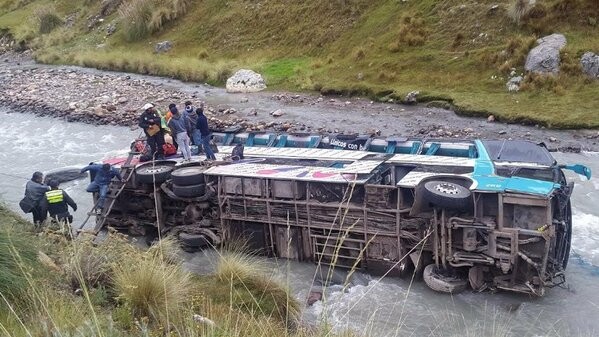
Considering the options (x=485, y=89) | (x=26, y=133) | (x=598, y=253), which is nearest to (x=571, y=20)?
(x=485, y=89)

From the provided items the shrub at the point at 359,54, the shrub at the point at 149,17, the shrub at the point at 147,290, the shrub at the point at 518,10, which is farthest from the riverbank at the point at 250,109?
the shrub at the point at 147,290

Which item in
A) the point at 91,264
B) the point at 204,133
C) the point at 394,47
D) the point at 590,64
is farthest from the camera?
the point at 394,47

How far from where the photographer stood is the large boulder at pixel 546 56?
23328 mm

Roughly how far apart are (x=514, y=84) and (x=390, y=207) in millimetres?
14336

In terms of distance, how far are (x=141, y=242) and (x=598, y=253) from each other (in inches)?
395

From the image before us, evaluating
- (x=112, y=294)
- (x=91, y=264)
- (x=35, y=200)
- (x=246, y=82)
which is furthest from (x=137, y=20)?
(x=112, y=294)

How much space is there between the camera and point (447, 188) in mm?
10914

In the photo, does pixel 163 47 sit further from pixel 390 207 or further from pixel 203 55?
pixel 390 207

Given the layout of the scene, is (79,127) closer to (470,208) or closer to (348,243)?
(348,243)

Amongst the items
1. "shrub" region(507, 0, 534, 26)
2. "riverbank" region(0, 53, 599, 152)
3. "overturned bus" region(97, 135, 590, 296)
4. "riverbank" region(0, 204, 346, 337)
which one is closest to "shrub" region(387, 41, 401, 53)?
"riverbank" region(0, 53, 599, 152)

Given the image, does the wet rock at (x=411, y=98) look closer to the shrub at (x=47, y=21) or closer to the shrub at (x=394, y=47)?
the shrub at (x=394, y=47)

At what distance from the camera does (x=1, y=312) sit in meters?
5.54

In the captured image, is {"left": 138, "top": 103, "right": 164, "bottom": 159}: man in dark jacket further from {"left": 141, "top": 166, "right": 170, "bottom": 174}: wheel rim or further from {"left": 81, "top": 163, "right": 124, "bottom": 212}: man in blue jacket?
{"left": 81, "top": 163, "right": 124, "bottom": 212}: man in blue jacket

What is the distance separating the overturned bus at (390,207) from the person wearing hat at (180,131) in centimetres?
44
